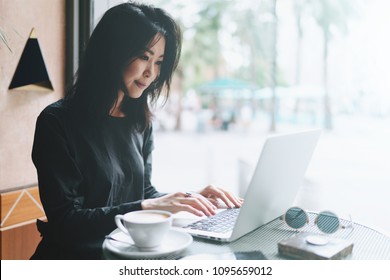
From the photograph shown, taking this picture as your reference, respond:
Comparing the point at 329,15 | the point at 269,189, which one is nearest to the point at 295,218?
the point at 269,189

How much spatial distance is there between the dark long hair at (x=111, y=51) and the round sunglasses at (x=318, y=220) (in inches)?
24.7

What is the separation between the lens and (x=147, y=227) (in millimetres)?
866

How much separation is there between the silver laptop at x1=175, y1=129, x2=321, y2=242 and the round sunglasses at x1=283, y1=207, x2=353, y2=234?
0.15ft

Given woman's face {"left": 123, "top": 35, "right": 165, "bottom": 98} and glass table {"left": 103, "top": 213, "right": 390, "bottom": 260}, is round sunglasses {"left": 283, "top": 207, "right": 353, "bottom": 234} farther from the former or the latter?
woman's face {"left": 123, "top": 35, "right": 165, "bottom": 98}

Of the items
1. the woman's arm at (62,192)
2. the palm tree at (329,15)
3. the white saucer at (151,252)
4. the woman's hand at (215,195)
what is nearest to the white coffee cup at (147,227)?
the white saucer at (151,252)

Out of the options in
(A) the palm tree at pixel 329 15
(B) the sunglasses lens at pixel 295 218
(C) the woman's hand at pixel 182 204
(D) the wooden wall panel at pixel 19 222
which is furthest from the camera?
(A) the palm tree at pixel 329 15

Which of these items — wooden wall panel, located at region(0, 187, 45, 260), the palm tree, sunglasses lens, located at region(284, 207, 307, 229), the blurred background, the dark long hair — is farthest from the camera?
the palm tree

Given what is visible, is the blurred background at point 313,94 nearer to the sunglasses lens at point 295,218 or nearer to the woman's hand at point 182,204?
the sunglasses lens at point 295,218

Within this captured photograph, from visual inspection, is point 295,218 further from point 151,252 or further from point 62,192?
point 62,192

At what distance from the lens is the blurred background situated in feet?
11.3

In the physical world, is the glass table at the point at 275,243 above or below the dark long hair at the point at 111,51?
below

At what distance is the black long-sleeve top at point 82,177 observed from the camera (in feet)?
3.55

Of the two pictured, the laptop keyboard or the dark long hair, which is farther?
the dark long hair

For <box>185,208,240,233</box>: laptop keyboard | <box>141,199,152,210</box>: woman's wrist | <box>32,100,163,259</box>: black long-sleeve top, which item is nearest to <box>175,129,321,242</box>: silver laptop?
<box>185,208,240,233</box>: laptop keyboard
